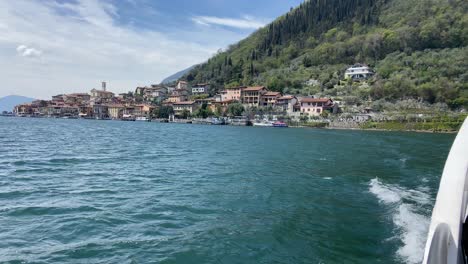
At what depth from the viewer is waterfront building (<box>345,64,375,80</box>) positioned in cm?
12391

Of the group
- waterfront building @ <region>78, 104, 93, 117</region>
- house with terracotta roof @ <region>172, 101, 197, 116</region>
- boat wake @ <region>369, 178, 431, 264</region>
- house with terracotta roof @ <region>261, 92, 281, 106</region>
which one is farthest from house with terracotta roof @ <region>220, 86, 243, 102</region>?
boat wake @ <region>369, 178, 431, 264</region>

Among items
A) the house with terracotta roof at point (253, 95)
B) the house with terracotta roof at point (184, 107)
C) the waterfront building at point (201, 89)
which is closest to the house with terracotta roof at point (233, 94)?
the house with terracotta roof at point (253, 95)

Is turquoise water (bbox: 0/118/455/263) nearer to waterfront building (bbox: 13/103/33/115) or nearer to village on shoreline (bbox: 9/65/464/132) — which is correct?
village on shoreline (bbox: 9/65/464/132)

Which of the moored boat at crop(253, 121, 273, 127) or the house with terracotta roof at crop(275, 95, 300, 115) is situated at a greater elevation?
the house with terracotta roof at crop(275, 95, 300, 115)

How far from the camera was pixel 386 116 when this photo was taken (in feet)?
291

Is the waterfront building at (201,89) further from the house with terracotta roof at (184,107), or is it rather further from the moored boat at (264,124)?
the moored boat at (264,124)

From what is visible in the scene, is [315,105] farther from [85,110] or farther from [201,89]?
[85,110]

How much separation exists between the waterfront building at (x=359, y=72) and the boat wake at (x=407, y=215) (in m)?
116

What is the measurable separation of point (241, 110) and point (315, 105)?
28954 millimetres

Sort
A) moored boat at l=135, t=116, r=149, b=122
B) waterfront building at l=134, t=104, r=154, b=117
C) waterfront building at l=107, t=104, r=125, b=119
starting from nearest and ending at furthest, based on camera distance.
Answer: moored boat at l=135, t=116, r=149, b=122, waterfront building at l=134, t=104, r=154, b=117, waterfront building at l=107, t=104, r=125, b=119

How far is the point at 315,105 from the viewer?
4099 inches

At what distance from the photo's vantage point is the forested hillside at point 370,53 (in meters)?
99.3

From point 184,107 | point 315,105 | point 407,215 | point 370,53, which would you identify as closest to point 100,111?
point 184,107

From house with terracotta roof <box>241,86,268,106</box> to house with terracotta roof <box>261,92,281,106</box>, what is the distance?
159 cm
